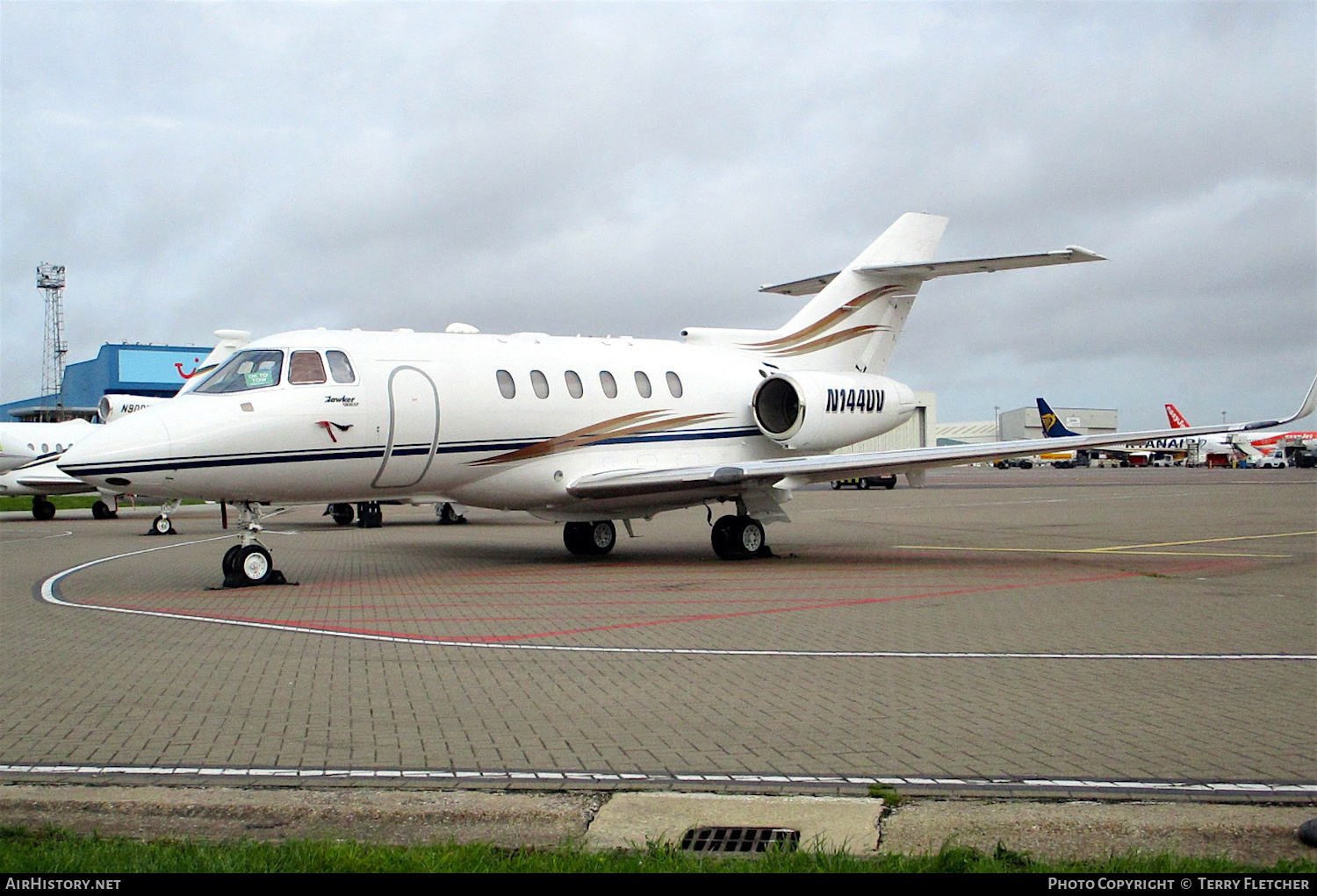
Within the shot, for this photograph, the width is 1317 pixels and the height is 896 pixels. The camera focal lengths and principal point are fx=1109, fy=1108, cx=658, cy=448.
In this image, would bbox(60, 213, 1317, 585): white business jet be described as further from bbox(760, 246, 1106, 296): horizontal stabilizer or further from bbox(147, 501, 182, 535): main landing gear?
bbox(147, 501, 182, 535): main landing gear

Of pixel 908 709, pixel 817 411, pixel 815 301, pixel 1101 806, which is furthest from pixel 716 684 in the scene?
pixel 815 301

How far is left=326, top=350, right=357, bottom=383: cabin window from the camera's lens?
1411 centimetres

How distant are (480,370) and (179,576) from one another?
199 inches

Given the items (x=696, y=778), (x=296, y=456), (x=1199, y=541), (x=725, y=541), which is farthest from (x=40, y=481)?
(x=696, y=778)

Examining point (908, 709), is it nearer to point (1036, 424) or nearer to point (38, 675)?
point (38, 675)

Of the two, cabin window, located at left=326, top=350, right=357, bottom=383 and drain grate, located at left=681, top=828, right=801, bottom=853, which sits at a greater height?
cabin window, located at left=326, top=350, right=357, bottom=383

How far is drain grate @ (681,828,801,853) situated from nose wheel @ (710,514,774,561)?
42.3 ft

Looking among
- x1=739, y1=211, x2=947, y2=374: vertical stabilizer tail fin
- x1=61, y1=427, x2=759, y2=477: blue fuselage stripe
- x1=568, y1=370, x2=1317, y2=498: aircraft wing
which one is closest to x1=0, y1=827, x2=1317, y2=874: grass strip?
x1=61, y1=427, x2=759, y2=477: blue fuselage stripe

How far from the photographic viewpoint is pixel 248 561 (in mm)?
13727

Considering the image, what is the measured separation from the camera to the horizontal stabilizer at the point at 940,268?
1725 cm

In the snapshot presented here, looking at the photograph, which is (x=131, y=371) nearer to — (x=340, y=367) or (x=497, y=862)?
(x=340, y=367)

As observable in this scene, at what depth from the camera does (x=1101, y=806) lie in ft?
15.7

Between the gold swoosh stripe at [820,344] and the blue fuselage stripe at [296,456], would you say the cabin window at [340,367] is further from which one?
the gold swoosh stripe at [820,344]

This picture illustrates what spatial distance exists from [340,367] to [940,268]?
420 inches
